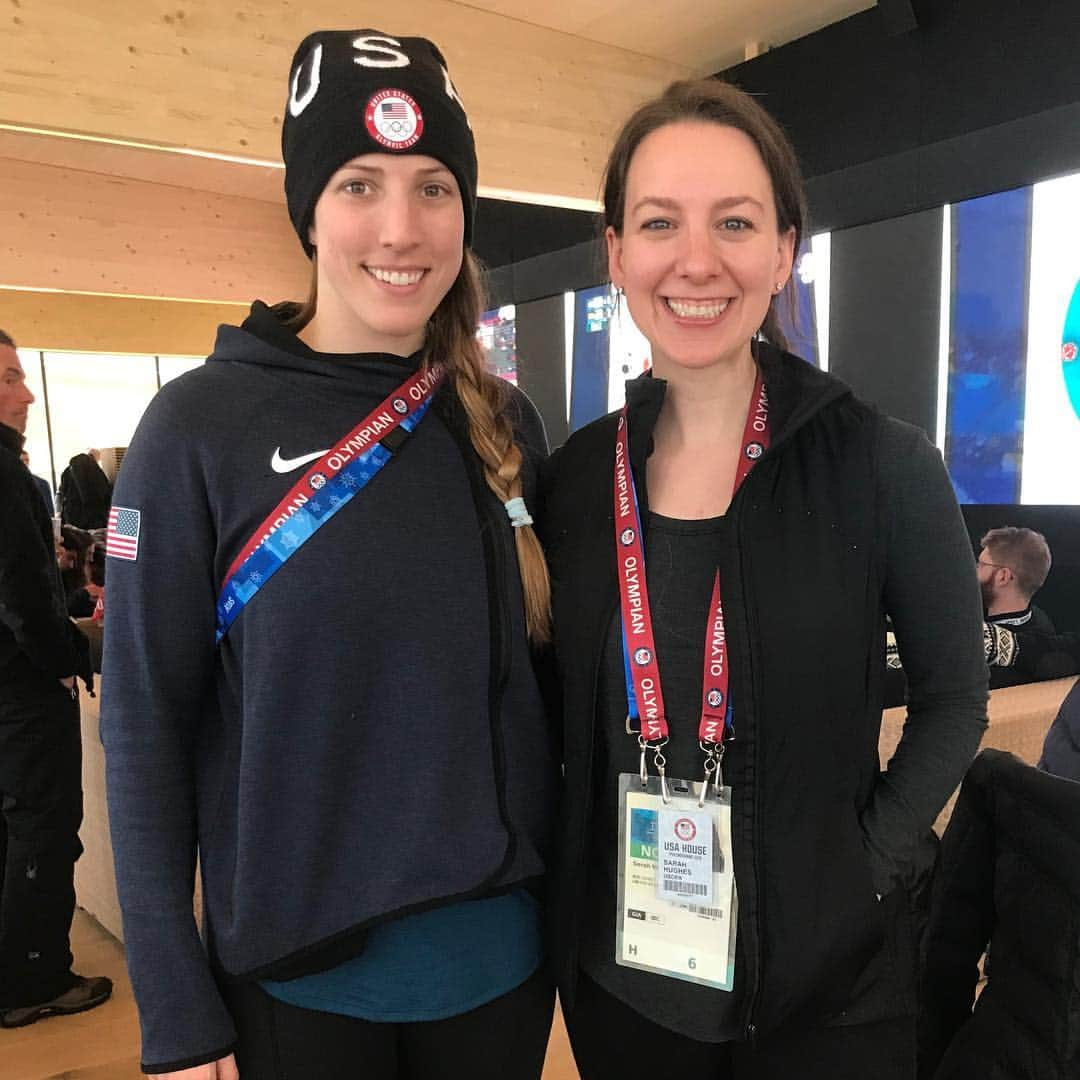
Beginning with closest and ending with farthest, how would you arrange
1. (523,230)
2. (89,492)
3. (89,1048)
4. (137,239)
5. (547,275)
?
(89,1048)
(89,492)
(547,275)
(523,230)
(137,239)

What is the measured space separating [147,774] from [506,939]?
425 mm

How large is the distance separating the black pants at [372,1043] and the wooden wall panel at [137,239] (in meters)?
5.70

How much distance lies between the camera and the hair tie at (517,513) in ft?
3.66

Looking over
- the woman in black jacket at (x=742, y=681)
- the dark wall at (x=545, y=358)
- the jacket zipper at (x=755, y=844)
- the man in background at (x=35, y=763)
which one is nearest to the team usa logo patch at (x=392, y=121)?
the woman in black jacket at (x=742, y=681)

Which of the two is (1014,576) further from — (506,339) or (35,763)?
(506,339)

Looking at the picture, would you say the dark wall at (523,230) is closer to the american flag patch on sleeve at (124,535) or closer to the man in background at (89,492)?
the man in background at (89,492)

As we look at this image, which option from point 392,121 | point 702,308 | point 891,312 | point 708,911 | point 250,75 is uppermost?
point 250,75

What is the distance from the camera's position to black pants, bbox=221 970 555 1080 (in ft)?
3.28

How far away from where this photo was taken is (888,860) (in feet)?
3.39

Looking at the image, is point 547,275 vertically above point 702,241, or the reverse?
point 547,275

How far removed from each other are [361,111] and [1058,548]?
3.73 m

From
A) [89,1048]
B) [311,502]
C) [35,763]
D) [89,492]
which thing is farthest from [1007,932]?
[89,492]

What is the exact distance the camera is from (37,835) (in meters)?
2.58

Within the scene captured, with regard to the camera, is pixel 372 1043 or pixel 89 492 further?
pixel 89 492
